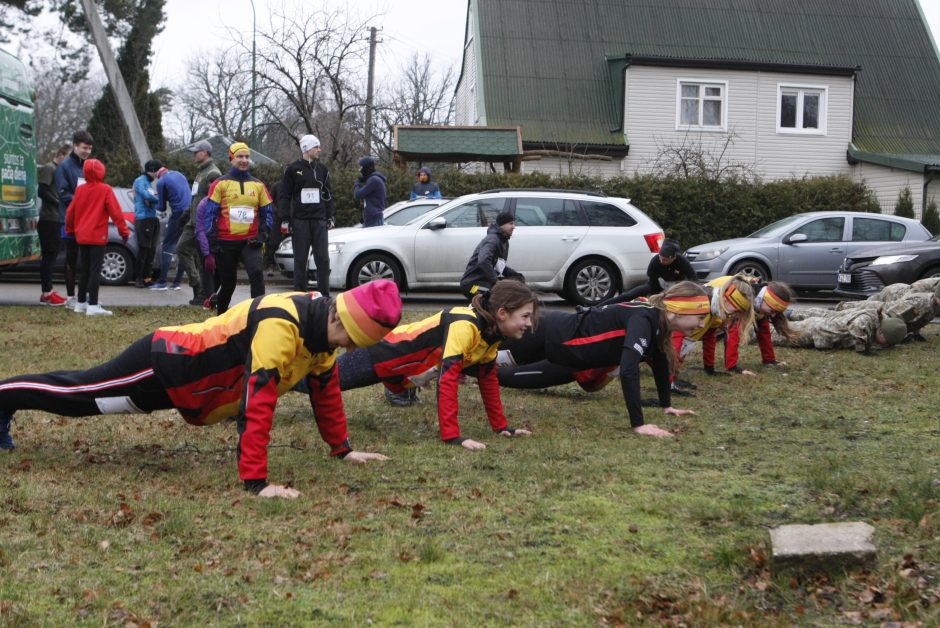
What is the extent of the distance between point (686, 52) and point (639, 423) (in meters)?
27.4

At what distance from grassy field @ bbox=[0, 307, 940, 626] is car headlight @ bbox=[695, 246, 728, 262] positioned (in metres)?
10.4

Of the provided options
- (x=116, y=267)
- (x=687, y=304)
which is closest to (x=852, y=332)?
(x=687, y=304)

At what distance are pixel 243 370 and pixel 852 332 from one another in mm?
8879

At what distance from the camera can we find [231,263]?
11.3 metres

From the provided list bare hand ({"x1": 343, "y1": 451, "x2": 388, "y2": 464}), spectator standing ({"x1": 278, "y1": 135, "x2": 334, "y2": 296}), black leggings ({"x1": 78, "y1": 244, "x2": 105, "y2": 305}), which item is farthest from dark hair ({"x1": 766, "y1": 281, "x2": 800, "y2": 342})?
black leggings ({"x1": 78, "y1": 244, "x2": 105, "y2": 305})

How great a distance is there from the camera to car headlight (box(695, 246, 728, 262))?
1856cm

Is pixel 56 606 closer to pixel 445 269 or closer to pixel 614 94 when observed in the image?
pixel 445 269

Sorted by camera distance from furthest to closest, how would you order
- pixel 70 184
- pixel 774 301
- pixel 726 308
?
pixel 70 184, pixel 774 301, pixel 726 308

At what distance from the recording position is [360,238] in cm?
1612

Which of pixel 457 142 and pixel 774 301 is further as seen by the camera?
pixel 457 142

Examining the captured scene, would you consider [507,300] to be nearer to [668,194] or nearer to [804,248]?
[804,248]

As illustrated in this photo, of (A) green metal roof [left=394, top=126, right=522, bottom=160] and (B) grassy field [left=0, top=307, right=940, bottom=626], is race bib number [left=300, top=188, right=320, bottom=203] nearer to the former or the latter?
(B) grassy field [left=0, top=307, right=940, bottom=626]

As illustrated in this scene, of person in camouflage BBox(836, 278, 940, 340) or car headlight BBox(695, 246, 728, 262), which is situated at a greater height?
car headlight BBox(695, 246, 728, 262)

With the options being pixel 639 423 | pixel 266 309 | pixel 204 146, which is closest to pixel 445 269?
pixel 204 146
